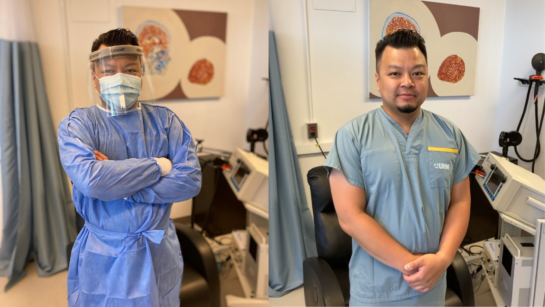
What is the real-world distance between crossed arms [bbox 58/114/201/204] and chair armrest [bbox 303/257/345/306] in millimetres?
518

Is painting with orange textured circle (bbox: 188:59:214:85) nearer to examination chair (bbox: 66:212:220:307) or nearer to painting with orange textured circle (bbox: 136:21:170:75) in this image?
painting with orange textured circle (bbox: 136:21:170:75)

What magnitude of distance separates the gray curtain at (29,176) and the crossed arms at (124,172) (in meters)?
0.12

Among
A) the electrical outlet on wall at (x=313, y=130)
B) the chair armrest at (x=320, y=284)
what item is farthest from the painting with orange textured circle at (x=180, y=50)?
the chair armrest at (x=320, y=284)

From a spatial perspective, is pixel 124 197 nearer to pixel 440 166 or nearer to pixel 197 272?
pixel 197 272

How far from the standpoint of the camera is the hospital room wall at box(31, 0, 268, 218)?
38.5 inches

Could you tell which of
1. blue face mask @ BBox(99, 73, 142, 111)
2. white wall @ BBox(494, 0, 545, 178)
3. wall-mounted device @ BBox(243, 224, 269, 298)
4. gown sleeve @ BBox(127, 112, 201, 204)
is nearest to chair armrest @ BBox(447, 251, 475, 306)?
white wall @ BBox(494, 0, 545, 178)

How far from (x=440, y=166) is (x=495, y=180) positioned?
33 centimetres

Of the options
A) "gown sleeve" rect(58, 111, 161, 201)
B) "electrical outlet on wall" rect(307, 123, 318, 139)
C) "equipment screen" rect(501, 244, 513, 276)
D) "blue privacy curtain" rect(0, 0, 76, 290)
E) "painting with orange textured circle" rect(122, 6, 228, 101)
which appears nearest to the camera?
"gown sleeve" rect(58, 111, 161, 201)

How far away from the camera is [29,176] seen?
3.34ft

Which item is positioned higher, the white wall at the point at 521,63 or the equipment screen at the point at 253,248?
the white wall at the point at 521,63

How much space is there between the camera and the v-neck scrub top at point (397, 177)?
3.34ft

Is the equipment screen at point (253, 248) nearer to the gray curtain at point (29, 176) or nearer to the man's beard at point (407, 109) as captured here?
the gray curtain at point (29, 176)

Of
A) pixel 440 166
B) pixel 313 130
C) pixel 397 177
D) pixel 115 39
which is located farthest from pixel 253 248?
pixel 115 39

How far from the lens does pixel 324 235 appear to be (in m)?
1.23
